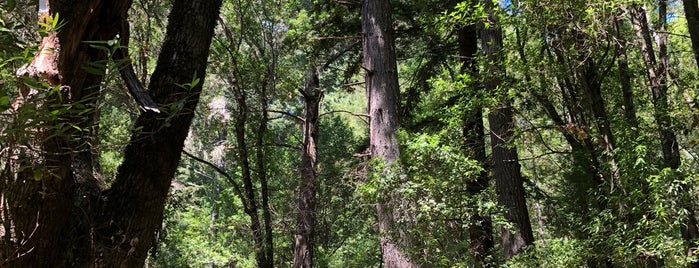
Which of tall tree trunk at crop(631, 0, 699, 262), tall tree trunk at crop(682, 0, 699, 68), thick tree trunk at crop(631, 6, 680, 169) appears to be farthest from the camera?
thick tree trunk at crop(631, 6, 680, 169)

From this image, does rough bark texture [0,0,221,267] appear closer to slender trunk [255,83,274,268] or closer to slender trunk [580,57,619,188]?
slender trunk [580,57,619,188]

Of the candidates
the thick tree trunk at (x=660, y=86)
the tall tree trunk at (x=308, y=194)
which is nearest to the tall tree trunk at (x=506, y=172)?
the thick tree trunk at (x=660, y=86)

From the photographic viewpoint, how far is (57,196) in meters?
1.99

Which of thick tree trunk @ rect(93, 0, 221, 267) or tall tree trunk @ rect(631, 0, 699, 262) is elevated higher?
tall tree trunk @ rect(631, 0, 699, 262)

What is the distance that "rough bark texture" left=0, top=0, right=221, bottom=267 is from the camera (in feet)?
6.00

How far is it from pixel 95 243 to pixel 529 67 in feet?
19.0

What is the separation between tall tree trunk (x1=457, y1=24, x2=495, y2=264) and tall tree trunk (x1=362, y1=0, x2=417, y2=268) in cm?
101

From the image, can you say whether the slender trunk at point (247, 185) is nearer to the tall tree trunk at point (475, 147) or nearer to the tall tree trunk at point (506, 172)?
the tall tree trunk at point (475, 147)

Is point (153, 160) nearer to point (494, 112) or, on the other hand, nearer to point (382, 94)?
point (382, 94)

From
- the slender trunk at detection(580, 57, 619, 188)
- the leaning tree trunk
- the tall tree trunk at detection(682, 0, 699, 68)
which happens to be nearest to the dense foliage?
the slender trunk at detection(580, 57, 619, 188)

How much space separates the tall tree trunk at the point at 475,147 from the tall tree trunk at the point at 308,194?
11.3ft

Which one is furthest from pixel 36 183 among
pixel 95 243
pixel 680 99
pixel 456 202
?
pixel 680 99

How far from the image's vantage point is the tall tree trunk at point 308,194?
1062cm

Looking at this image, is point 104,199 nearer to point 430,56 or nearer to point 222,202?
point 430,56
